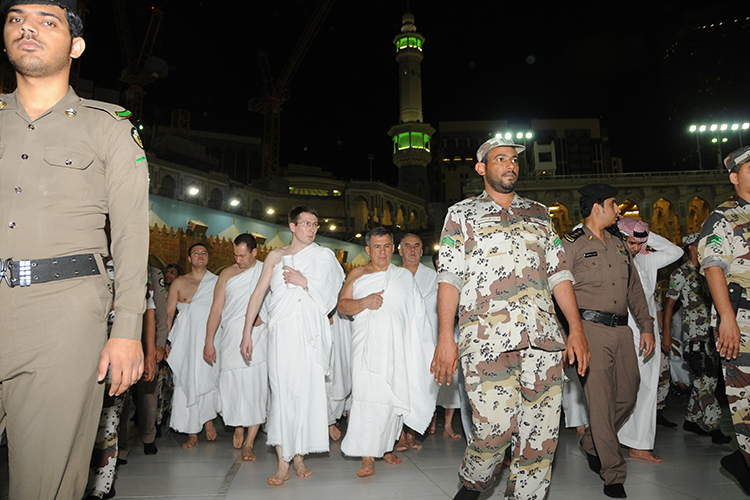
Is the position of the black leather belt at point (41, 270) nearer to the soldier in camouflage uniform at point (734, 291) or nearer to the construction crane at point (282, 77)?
the soldier in camouflage uniform at point (734, 291)

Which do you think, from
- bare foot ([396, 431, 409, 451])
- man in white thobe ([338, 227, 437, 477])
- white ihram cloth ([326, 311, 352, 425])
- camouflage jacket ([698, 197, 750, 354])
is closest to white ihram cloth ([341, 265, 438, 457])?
man in white thobe ([338, 227, 437, 477])

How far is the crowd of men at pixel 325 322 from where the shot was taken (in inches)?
75.6

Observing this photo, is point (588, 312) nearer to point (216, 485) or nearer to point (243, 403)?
point (216, 485)

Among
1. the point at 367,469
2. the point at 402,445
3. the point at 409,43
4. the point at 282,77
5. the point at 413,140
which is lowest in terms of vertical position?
the point at 402,445

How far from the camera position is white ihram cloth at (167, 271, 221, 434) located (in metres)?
6.78

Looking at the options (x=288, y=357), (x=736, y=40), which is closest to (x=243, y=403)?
(x=288, y=357)

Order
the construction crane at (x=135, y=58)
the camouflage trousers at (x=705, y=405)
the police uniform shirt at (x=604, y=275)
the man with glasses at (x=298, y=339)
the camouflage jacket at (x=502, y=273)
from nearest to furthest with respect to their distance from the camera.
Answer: the camouflage jacket at (x=502, y=273) < the police uniform shirt at (x=604, y=275) < the man with glasses at (x=298, y=339) < the camouflage trousers at (x=705, y=405) < the construction crane at (x=135, y=58)

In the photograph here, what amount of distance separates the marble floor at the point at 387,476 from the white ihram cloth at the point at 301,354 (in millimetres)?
421

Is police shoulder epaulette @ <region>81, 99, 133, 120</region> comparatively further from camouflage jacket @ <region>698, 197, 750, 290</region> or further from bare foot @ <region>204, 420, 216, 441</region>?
bare foot @ <region>204, 420, 216, 441</region>

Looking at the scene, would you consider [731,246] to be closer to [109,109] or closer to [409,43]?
[109,109]

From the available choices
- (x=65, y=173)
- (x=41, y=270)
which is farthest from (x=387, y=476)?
(x=65, y=173)

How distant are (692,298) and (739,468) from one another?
12.3 ft

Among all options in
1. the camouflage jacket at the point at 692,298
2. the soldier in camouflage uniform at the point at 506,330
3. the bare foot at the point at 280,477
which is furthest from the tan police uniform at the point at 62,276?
the camouflage jacket at the point at 692,298

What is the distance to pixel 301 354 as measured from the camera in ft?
16.6
